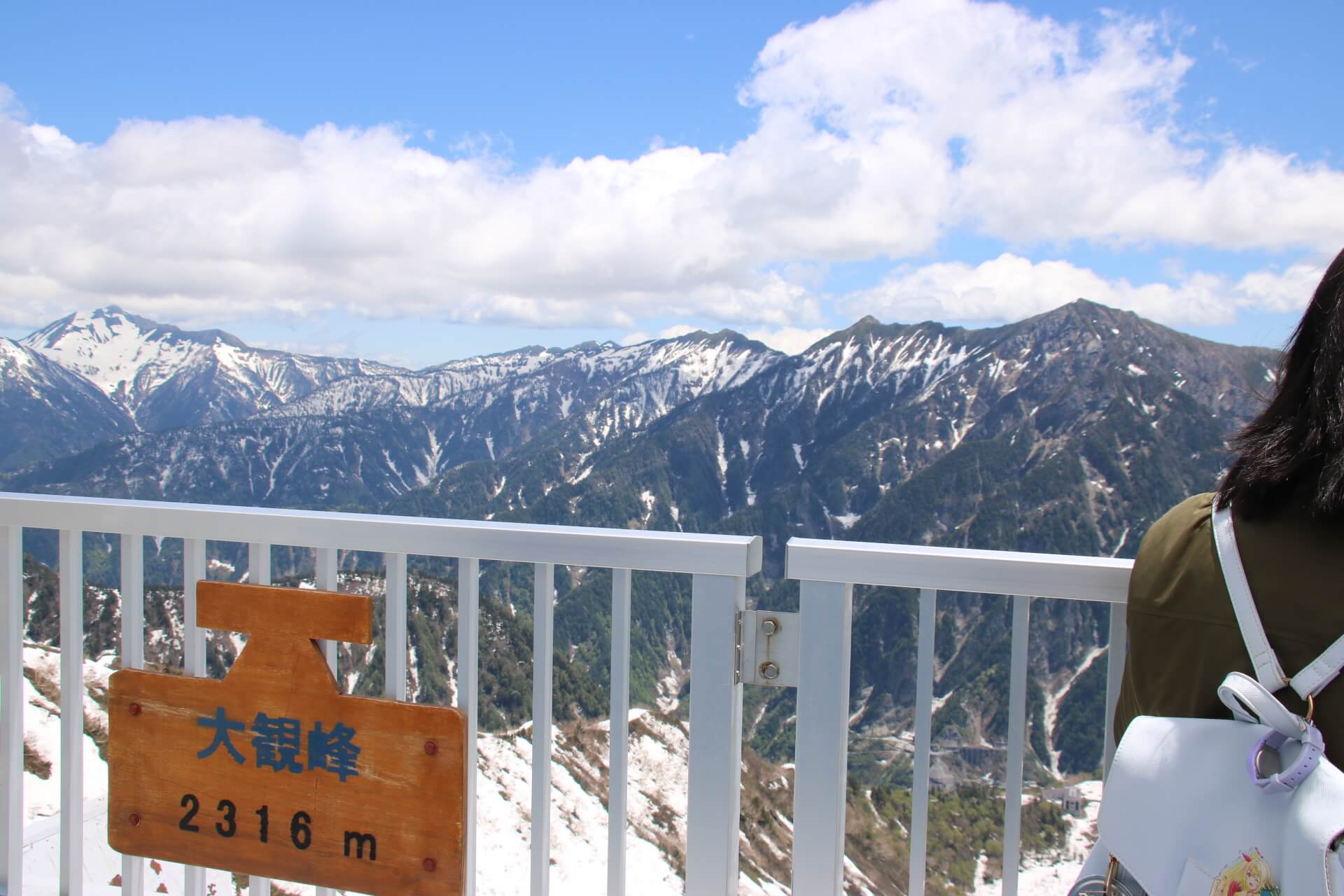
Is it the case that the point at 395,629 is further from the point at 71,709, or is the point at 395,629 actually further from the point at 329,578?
the point at 71,709

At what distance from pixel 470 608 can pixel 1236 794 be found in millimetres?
1225

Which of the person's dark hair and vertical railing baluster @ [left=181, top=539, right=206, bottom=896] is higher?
the person's dark hair

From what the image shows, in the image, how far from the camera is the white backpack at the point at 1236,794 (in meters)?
1.01

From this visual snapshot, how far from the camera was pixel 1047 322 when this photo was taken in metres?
141

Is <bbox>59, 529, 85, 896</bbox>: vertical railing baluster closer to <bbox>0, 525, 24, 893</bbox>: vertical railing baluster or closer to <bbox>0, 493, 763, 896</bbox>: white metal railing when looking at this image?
<bbox>0, 493, 763, 896</bbox>: white metal railing

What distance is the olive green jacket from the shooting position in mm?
1113

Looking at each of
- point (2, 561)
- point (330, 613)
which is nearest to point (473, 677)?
point (330, 613)

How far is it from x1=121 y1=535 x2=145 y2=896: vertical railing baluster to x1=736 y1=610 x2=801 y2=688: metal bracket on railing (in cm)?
124

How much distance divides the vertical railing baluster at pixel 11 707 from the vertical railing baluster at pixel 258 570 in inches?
23.3

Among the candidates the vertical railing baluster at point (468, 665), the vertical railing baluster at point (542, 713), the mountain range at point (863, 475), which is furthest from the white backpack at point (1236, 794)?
the mountain range at point (863, 475)

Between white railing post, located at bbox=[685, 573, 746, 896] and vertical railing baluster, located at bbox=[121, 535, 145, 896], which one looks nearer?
white railing post, located at bbox=[685, 573, 746, 896]

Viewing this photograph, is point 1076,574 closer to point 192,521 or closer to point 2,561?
point 192,521

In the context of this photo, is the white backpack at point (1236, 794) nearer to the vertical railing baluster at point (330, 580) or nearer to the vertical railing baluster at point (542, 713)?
the vertical railing baluster at point (542, 713)

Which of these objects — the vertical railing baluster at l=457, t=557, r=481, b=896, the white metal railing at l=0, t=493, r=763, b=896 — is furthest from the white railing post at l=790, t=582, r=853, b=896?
the vertical railing baluster at l=457, t=557, r=481, b=896
